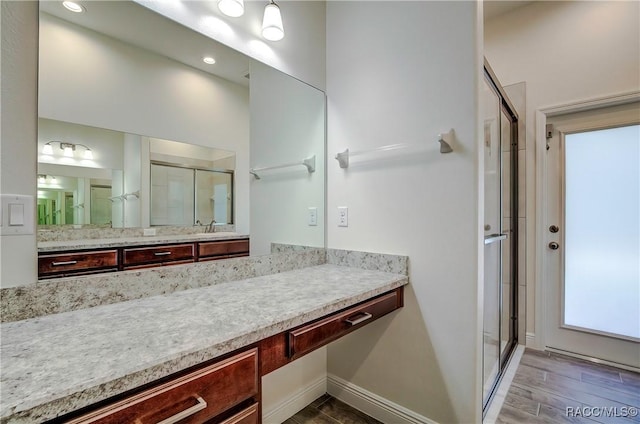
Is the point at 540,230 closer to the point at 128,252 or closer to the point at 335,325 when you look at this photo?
the point at 335,325

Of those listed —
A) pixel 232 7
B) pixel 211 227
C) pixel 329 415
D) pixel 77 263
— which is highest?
pixel 232 7

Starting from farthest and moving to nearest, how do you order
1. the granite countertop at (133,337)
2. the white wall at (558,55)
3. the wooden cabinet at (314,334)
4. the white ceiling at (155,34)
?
the white wall at (558,55), the white ceiling at (155,34), the wooden cabinet at (314,334), the granite countertop at (133,337)

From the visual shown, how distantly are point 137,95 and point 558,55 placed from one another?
3.04 m

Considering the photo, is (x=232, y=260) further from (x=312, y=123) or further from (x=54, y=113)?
(x=312, y=123)

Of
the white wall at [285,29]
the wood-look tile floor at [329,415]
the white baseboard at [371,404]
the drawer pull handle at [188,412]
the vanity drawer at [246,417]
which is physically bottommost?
the wood-look tile floor at [329,415]

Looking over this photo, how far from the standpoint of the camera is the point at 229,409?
33.0 inches

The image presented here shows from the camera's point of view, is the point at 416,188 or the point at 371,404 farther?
the point at 371,404

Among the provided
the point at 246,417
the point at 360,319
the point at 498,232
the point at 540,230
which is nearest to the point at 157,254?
the point at 246,417

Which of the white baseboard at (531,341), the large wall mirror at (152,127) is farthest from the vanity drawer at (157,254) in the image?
the white baseboard at (531,341)

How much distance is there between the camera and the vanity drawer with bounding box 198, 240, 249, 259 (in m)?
1.33

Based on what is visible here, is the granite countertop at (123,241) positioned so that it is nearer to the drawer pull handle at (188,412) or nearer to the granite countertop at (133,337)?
the granite countertop at (133,337)

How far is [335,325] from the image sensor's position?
1.16 meters

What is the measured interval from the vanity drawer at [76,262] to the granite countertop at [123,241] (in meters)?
0.02

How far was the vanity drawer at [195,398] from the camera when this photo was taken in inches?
24.5
